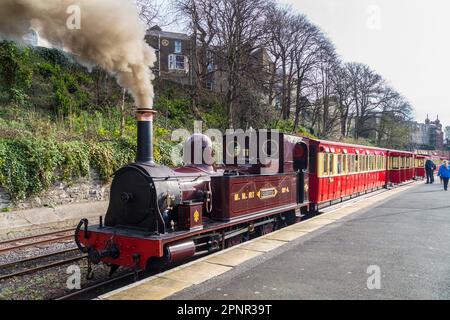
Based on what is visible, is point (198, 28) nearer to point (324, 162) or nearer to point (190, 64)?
point (190, 64)

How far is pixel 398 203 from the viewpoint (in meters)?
13.5

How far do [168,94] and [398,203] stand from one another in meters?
21.4

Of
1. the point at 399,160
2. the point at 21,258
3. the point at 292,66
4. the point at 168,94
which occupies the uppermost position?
the point at 292,66

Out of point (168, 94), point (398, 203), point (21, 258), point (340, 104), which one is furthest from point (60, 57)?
point (340, 104)

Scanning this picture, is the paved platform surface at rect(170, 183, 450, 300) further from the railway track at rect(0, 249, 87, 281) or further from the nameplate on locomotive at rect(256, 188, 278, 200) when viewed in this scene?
the railway track at rect(0, 249, 87, 281)

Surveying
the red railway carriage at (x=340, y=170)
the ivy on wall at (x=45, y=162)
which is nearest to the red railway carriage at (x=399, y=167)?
the red railway carriage at (x=340, y=170)

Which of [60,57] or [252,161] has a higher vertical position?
[60,57]

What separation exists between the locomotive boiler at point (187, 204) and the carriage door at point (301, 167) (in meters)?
1.11

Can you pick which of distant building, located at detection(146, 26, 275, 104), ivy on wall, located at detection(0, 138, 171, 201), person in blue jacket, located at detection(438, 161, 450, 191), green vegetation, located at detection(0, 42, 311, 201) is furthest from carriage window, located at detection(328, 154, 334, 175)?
distant building, located at detection(146, 26, 275, 104)

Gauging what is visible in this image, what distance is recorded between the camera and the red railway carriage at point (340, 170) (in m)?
11.8

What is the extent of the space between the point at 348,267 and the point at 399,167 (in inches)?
906

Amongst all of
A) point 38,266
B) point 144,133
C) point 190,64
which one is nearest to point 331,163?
point 144,133
